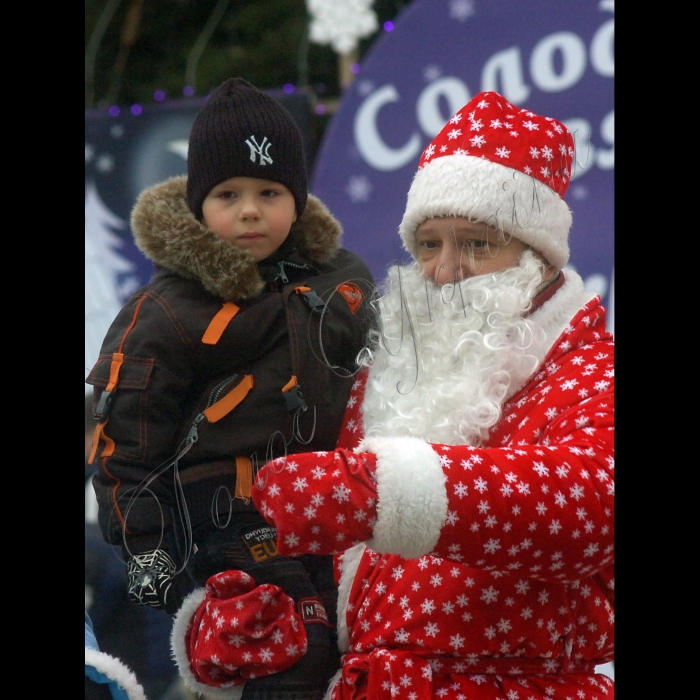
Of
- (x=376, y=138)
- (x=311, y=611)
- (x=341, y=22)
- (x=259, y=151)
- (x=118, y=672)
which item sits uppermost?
(x=341, y=22)

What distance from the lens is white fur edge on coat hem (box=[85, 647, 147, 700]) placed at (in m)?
1.20

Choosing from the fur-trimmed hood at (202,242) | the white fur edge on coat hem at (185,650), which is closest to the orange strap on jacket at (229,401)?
the fur-trimmed hood at (202,242)

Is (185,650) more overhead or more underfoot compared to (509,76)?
more underfoot

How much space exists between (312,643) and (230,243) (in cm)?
47

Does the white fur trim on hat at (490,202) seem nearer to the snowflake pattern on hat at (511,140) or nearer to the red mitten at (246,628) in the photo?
the snowflake pattern on hat at (511,140)

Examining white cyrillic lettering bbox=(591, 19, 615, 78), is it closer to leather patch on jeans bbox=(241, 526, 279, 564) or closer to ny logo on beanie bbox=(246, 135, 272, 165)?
ny logo on beanie bbox=(246, 135, 272, 165)

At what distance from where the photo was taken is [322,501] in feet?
3.04

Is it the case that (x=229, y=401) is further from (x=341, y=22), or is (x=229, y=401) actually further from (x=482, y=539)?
(x=341, y=22)

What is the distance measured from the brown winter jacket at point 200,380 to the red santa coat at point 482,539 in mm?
105

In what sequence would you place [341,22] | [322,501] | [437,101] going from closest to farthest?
[322,501]
[437,101]
[341,22]

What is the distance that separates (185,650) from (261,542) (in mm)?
172

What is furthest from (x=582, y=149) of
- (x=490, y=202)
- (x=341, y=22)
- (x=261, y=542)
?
(x=341, y=22)

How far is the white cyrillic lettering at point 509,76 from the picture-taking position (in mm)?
1608
